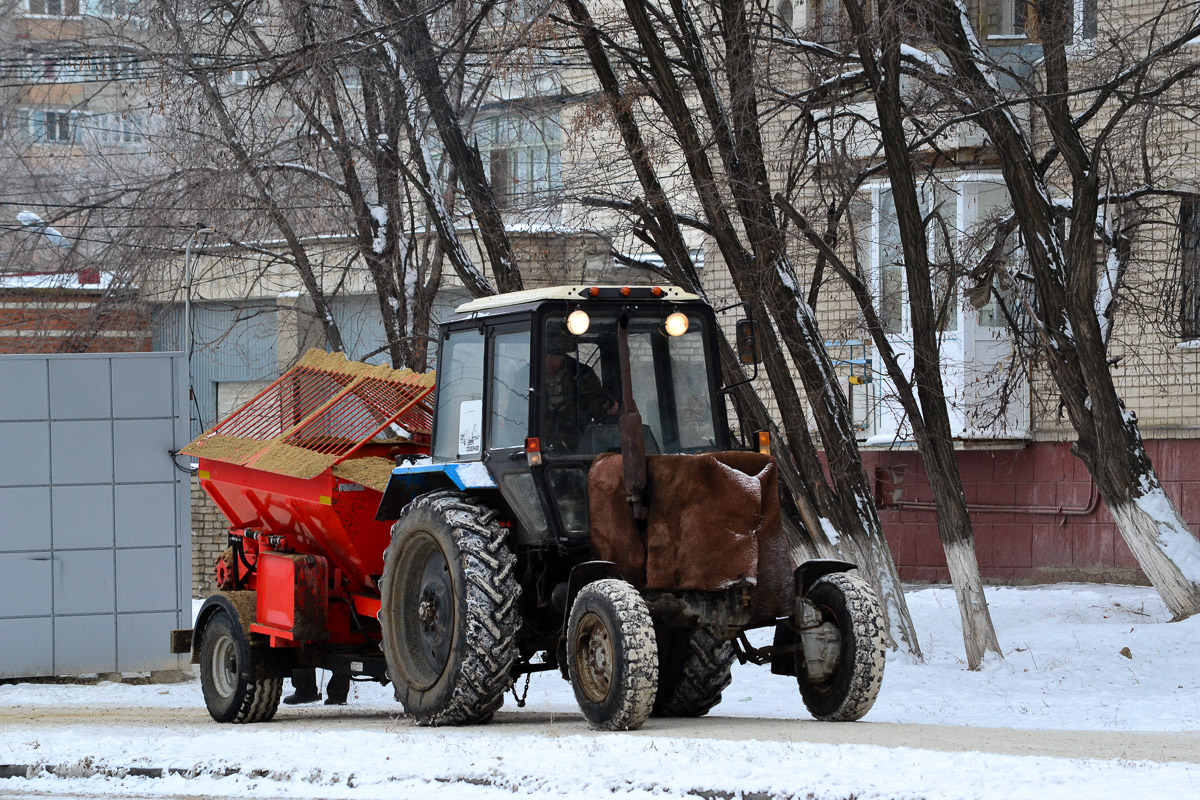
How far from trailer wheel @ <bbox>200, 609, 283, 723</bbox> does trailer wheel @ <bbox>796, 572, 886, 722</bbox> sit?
4167mm

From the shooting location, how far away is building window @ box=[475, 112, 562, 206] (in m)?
17.1

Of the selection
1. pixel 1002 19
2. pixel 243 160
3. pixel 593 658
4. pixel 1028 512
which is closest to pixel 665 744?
pixel 593 658

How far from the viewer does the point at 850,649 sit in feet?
28.7

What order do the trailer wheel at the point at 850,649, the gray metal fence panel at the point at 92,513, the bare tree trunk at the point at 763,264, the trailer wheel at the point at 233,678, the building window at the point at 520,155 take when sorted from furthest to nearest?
the building window at the point at 520,155 → the gray metal fence panel at the point at 92,513 → the bare tree trunk at the point at 763,264 → the trailer wheel at the point at 233,678 → the trailer wheel at the point at 850,649

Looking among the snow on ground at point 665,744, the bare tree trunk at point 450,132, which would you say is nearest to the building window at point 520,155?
the bare tree trunk at point 450,132

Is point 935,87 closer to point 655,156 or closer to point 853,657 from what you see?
point 655,156

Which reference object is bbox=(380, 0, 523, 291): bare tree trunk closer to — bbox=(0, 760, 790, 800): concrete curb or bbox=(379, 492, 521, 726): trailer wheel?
bbox=(379, 492, 521, 726): trailer wheel

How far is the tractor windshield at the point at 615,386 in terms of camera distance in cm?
925

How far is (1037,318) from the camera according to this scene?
1542 cm

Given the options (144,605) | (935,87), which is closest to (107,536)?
(144,605)

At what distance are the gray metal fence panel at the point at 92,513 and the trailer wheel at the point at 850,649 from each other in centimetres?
802

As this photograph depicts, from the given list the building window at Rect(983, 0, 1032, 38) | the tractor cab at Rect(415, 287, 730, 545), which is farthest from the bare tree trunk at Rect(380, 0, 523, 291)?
the building window at Rect(983, 0, 1032, 38)

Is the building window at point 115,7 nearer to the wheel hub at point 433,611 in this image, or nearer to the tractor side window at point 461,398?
the tractor side window at point 461,398

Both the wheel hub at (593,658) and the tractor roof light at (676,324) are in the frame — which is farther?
the tractor roof light at (676,324)
